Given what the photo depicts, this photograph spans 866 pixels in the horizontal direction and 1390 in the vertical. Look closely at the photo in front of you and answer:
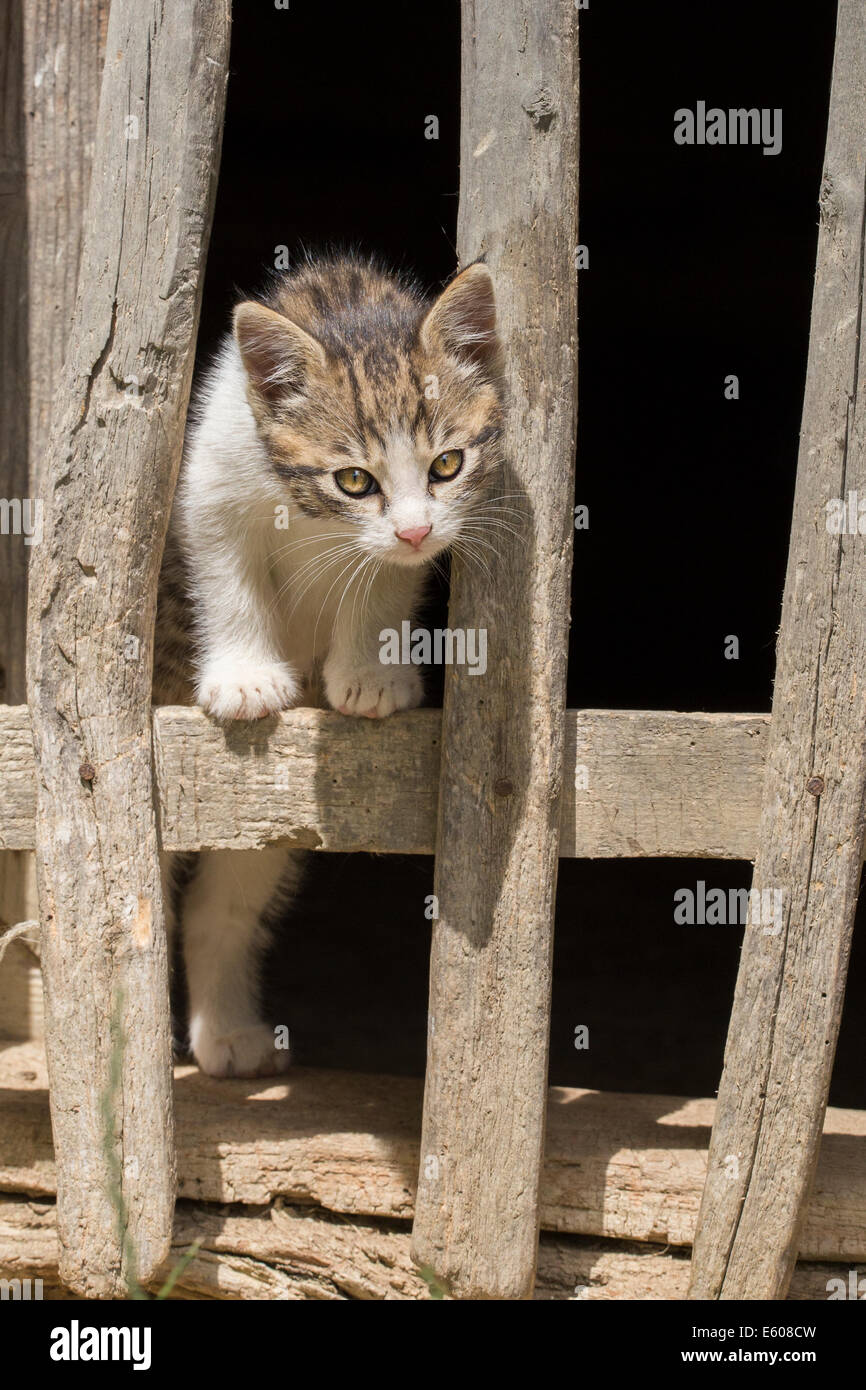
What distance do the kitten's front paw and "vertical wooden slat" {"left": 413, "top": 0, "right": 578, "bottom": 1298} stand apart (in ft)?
1.41

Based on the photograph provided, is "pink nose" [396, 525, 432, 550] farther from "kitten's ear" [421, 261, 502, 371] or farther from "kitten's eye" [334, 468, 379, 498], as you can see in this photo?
"kitten's ear" [421, 261, 502, 371]

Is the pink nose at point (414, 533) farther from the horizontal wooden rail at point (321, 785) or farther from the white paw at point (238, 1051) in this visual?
the white paw at point (238, 1051)

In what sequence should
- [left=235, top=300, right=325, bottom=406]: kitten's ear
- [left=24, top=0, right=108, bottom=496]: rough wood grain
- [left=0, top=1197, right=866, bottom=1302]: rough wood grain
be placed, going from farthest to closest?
[left=24, top=0, right=108, bottom=496]: rough wood grain → [left=0, top=1197, right=866, bottom=1302]: rough wood grain → [left=235, top=300, right=325, bottom=406]: kitten's ear

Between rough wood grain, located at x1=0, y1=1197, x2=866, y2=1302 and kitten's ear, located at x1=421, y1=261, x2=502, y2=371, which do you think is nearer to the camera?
kitten's ear, located at x1=421, y1=261, x2=502, y2=371

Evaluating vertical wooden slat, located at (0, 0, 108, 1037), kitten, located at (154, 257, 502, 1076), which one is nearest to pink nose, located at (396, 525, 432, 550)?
kitten, located at (154, 257, 502, 1076)

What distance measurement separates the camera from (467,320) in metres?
2.60

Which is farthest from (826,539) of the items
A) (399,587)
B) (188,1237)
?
(188,1237)

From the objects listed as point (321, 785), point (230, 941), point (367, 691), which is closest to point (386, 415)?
point (367, 691)

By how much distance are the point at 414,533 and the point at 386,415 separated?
314 mm

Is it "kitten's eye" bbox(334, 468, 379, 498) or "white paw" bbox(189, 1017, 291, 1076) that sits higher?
"kitten's eye" bbox(334, 468, 379, 498)

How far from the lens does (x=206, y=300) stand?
7145mm

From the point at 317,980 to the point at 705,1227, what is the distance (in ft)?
9.14

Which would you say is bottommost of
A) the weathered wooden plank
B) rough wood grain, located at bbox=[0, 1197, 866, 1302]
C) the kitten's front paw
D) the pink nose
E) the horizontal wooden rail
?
rough wood grain, located at bbox=[0, 1197, 866, 1302]

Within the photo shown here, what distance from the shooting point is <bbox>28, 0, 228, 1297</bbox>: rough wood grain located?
2518 millimetres
